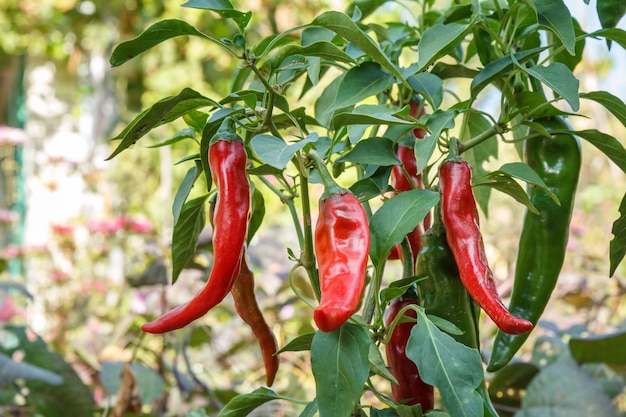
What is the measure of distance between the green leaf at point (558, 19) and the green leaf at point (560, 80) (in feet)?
0.08

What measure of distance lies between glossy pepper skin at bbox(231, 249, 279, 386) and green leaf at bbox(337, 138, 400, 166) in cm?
19

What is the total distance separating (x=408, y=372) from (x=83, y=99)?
4.57 metres

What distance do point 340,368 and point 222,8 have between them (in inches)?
12.2

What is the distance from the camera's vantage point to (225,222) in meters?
0.65

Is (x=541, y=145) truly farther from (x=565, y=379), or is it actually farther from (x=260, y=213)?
(x=565, y=379)

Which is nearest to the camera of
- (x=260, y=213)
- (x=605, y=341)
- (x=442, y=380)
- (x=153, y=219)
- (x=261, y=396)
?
(x=442, y=380)

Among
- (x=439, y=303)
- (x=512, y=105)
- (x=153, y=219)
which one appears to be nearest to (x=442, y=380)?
(x=439, y=303)

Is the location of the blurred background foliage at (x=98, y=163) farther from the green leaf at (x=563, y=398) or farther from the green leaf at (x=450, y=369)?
the green leaf at (x=450, y=369)

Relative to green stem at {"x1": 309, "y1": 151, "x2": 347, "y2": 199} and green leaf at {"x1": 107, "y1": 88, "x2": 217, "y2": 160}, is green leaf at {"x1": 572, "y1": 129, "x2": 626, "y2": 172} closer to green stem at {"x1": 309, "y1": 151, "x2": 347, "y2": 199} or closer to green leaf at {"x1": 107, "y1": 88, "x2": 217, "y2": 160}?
green stem at {"x1": 309, "y1": 151, "x2": 347, "y2": 199}

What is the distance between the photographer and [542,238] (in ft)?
2.76

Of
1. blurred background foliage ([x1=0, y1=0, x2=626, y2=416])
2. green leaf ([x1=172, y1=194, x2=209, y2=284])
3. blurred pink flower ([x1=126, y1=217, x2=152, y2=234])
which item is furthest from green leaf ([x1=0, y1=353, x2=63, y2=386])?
blurred pink flower ([x1=126, y1=217, x2=152, y2=234])

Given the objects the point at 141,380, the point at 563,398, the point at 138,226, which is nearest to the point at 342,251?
the point at 563,398

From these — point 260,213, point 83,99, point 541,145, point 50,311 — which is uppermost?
point 541,145

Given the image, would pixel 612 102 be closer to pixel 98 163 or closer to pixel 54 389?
pixel 54 389
